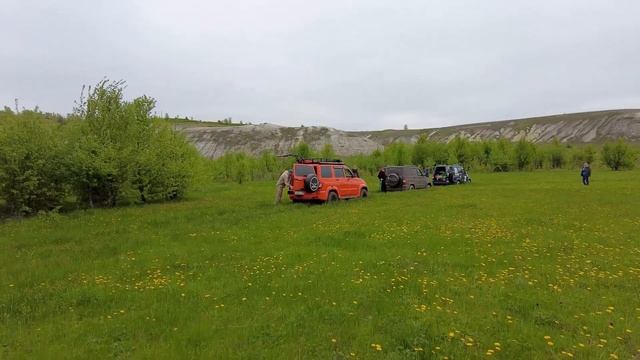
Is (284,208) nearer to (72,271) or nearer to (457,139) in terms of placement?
(72,271)

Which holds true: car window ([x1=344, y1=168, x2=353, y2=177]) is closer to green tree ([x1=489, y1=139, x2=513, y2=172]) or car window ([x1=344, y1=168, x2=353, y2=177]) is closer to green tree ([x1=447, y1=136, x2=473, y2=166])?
green tree ([x1=447, y1=136, x2=473, y2=166])

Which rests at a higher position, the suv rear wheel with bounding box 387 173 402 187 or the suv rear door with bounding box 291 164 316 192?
the suv rear door with bounding box 291 164 316 192

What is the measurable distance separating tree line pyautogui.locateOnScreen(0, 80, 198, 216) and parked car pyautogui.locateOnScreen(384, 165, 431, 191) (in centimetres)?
1480

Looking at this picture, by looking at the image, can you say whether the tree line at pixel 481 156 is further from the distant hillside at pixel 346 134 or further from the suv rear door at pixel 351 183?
the suv rear door at pixel 351 183

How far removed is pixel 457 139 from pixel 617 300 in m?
75.8

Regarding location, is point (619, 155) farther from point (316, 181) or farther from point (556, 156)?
point (316, 181)

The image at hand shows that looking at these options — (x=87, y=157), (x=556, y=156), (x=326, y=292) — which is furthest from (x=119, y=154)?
(x=556, y=156)

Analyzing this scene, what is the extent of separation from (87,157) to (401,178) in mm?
20518

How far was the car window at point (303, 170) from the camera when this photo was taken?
20.8 metres

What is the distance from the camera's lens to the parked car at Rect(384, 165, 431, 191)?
31.1 meters

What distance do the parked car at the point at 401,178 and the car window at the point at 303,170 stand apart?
1136 centimetres

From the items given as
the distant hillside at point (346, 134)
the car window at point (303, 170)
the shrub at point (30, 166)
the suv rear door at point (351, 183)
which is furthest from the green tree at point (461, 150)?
the shrub at point (30, 166)

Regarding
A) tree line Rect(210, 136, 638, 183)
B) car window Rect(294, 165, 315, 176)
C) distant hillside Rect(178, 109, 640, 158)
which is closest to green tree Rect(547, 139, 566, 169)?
tree line Rect(210, 136, 638, 183)

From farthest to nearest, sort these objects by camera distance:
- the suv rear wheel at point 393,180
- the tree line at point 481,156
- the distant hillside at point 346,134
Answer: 1. the distant hillside at point 346,134
2. the tree line at point 481,156
3. the suv rear wheel at point 393,180
